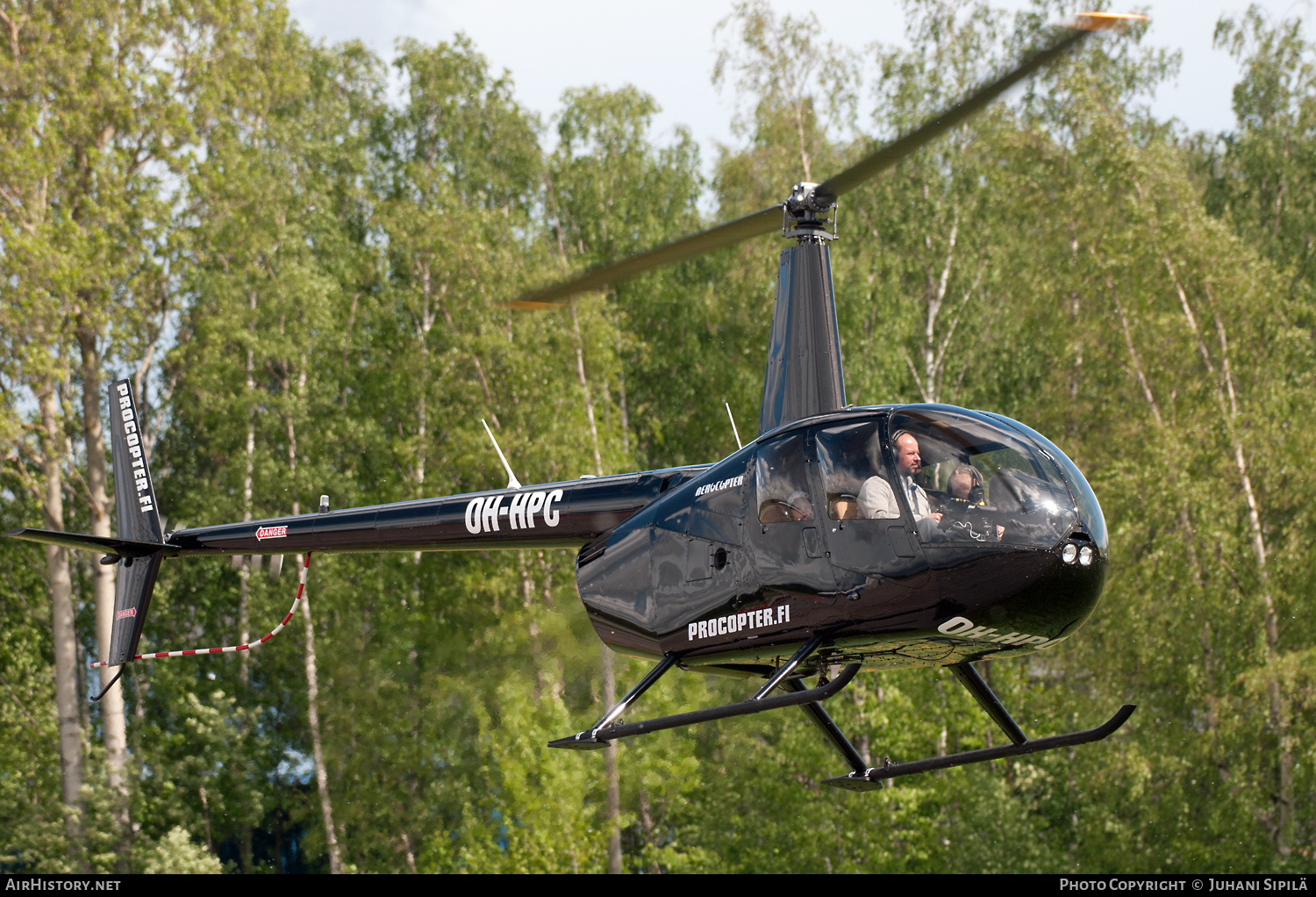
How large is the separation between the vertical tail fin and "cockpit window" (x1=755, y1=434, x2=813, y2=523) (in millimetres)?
6056

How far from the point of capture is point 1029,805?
21.7 meters

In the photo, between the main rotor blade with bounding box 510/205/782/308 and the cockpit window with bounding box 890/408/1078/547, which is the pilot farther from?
the main rotor blade with bounding box 510/205/782/308

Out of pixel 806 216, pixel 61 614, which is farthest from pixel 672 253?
pixel 61 614

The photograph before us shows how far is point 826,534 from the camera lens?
6.66 meters

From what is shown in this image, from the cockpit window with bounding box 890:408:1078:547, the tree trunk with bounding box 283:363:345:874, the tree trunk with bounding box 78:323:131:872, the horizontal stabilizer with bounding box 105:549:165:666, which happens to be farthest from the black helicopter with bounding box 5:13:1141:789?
the tree trunk with bounding box 283:363:345:874

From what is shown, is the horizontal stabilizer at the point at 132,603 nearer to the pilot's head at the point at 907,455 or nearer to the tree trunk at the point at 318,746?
the pilot's head at the point at 907,455

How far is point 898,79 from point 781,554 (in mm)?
21863

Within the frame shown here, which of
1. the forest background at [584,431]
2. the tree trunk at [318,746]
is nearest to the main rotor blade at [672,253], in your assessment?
the forest background at [584,431]

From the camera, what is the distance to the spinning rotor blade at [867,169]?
5117 millimetres

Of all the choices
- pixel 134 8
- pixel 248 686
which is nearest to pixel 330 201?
pixel 134 8

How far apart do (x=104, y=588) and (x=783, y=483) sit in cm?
1801

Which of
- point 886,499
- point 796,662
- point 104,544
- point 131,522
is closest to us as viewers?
point 886,499

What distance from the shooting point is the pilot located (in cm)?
636

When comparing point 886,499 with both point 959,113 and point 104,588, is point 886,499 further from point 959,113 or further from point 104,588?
point 104,588
